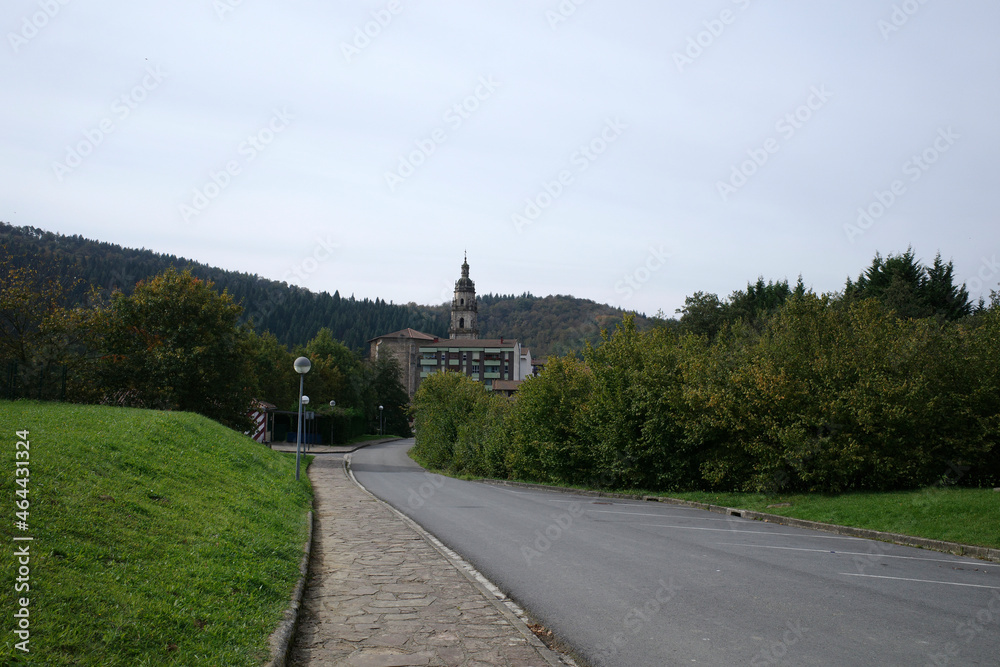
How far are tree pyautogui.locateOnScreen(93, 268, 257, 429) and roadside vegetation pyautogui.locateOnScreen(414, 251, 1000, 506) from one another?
56.2 feet

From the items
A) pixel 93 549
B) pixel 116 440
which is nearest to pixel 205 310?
pixel 116 440

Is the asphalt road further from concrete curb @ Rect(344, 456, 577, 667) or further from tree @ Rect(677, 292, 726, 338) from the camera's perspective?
tree @ Rect(677, 292, 726, 338)

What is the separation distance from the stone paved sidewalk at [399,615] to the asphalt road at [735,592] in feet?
1.86

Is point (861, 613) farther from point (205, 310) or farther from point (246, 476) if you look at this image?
point (205, 310)

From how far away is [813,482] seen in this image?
67.0 ft

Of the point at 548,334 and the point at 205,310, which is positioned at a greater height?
the point at 548,334

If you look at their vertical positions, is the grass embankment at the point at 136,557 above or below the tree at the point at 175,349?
below

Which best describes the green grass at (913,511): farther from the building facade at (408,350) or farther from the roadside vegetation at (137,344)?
the building facade at (408,350)

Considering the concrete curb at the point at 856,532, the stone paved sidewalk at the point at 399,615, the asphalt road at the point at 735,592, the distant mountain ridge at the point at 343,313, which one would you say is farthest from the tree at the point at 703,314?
the distant mountain ridge at the point at 343,313

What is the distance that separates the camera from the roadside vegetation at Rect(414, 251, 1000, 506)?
750 inches

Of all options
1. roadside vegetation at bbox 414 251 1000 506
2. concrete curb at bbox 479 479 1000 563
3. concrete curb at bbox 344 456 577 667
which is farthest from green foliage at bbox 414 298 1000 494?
concrete curb at bbox 344 456 577 667

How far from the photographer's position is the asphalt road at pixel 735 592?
6.02 m

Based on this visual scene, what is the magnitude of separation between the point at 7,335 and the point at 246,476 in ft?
71.4

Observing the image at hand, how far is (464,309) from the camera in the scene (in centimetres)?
13875
